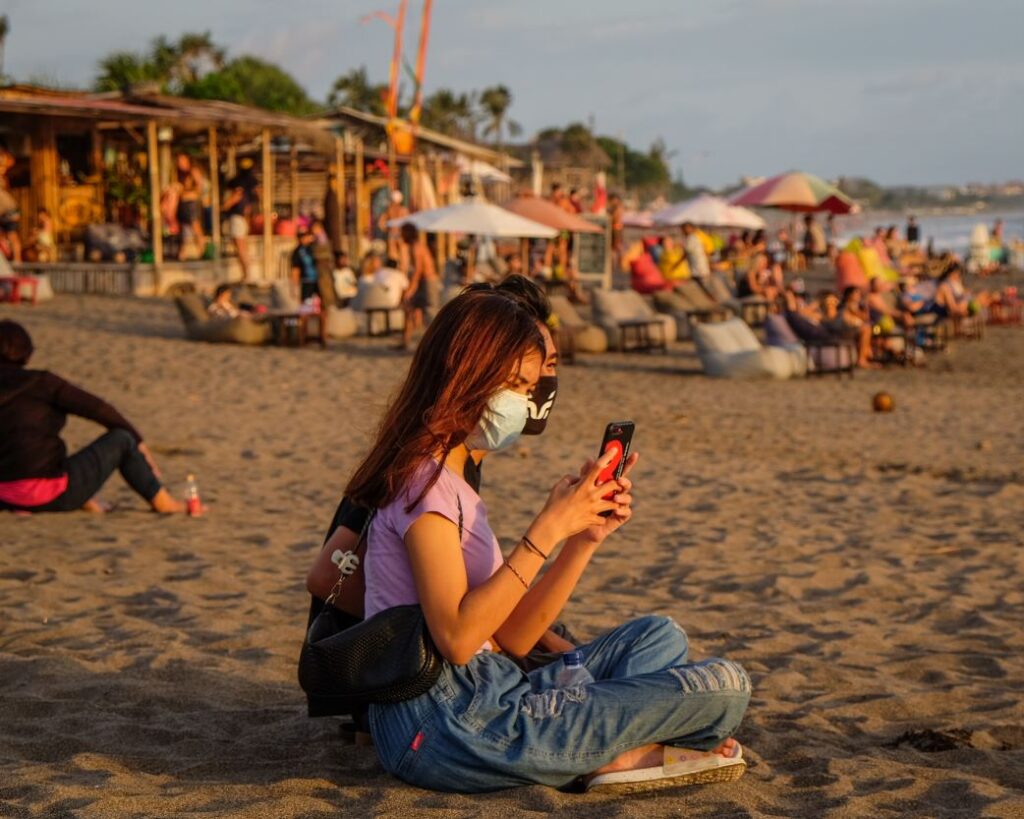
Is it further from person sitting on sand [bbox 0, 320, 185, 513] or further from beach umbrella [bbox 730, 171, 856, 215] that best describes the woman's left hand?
beach umbrella [bbox 730, 171, 856, 215]

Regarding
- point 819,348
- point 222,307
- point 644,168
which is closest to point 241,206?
point 222,307

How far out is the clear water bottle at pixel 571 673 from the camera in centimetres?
330

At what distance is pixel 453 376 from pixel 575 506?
0.38 m

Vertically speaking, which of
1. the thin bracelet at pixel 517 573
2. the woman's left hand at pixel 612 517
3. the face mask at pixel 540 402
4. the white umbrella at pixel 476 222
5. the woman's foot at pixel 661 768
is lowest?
the woman's foot at pixel 661 768

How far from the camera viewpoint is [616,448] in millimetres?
2963

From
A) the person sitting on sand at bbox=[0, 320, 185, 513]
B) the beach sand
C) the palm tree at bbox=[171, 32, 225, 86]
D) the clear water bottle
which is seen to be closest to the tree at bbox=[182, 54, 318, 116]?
the palm tree at bbox=[171, 32, 225, 86]

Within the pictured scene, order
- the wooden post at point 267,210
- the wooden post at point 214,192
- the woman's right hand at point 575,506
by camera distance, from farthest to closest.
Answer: the wooden post at point 267,210, the wooden post at point 214,192, the woman's right hand at point 575,506

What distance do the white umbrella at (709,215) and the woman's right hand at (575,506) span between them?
2247 centimetres

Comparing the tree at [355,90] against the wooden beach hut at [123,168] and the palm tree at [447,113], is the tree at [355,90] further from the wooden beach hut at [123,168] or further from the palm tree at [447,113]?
the wooden beach hut at [123,168]

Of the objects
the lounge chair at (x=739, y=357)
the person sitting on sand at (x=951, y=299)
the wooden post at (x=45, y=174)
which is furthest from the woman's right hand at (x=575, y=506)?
the wooden post at (x=45, y=174)

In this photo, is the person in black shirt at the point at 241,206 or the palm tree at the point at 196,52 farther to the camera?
the palm tree at the point at 196,52

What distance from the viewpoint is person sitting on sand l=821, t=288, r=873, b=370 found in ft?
51.5

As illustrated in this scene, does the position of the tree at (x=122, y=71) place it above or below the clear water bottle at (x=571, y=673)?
above

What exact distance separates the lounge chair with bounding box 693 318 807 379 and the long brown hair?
1217 cm
